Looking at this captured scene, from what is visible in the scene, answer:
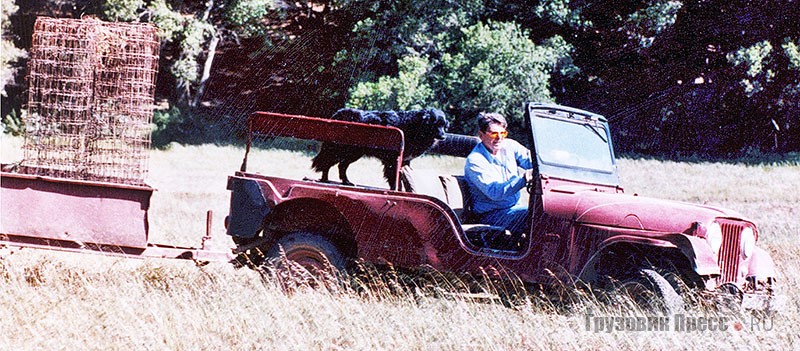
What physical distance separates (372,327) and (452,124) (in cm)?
2451

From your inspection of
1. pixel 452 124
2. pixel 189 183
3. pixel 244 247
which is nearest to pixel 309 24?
pixel 452 124

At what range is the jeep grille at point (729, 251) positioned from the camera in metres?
6.49

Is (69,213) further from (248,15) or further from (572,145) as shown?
(248,15)

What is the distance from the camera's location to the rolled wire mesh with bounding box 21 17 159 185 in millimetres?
7848

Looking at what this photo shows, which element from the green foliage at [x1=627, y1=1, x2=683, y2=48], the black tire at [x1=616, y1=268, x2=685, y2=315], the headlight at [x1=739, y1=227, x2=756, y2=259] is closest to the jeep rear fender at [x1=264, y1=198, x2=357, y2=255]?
the black tire at [x1=616, y1=268, x2=685, y2=315]

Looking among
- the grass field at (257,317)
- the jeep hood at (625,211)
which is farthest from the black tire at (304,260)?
the jeep hood at (625,211)

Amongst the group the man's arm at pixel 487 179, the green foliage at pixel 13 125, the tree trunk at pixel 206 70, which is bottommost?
the green foliage at pixel 13 125

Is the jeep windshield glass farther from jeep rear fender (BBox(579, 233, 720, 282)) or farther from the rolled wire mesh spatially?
the rolled wire mesh

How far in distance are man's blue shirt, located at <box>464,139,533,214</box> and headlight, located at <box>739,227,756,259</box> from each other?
1.67 m

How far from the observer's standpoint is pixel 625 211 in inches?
258

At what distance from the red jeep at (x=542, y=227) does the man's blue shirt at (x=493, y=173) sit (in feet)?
0.76

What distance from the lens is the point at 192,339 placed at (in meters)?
5.79

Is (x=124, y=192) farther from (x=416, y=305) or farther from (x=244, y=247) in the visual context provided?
(x=416, y=305)

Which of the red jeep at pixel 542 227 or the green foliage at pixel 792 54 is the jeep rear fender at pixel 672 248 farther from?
the green foliage at pixel 792 54
